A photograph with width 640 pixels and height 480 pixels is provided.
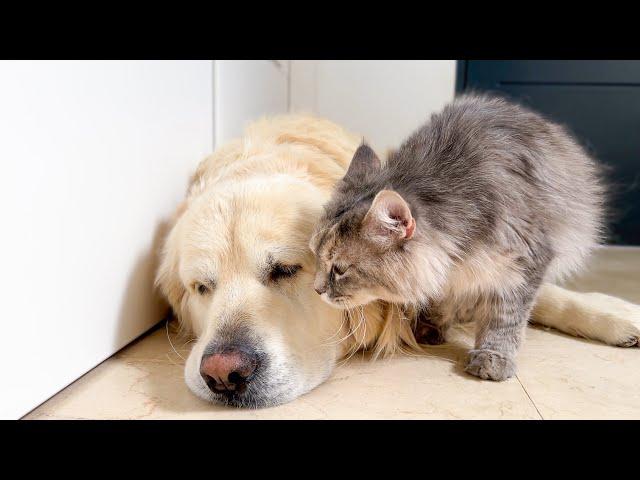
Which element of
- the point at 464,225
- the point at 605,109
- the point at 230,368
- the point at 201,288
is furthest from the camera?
the point at 605,109

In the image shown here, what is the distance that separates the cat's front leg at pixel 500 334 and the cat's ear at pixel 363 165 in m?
0.58

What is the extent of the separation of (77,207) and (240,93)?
6.00 feet

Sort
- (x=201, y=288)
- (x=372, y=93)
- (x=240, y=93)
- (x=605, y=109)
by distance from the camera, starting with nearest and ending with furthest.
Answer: (x=201, y=288)
(x=240, y=93)
(x=605, y=109)
(x=372, y=93)

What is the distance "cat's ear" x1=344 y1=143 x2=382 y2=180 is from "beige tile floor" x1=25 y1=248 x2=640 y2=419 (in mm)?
654

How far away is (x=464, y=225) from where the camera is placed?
1690mm

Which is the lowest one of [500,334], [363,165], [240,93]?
[500,334]

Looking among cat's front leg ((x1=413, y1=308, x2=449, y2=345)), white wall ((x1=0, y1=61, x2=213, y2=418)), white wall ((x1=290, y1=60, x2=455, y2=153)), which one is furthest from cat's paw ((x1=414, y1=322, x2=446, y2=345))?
white wall ((x1=290, y1=60, x2=455, y2=153))

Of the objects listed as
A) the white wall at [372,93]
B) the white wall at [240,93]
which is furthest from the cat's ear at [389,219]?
the white wall at [372,93]

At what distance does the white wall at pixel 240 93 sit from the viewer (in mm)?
3023

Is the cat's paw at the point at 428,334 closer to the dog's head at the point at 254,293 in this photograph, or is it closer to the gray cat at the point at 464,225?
the gray cat at the point at 464,225

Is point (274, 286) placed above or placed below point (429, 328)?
above

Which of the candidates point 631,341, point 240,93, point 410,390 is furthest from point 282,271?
point 240,93

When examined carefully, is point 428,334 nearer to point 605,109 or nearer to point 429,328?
point 429,328

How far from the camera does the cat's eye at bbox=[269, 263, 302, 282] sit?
1.80 m
